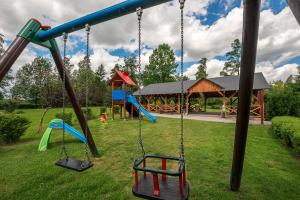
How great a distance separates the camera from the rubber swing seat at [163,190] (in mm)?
2064

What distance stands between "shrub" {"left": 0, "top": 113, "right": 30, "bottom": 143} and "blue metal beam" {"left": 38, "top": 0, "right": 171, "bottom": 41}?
201 inches

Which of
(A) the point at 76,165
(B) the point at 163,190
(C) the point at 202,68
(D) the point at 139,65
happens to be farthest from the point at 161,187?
(C) the point at 202,68

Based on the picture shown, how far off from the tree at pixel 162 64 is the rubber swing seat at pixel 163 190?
37.5 m

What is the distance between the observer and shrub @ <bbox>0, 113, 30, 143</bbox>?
647 centimetres

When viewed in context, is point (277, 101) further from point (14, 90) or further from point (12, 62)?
point (14, 90)

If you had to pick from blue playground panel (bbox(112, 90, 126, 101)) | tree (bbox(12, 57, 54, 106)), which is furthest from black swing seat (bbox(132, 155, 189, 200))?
tree (bbox(12, 57, 54, 106))

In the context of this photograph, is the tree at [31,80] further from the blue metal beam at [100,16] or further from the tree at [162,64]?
the blue metal beam at [100,16]

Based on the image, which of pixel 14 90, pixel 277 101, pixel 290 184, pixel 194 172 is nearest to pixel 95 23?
pixel 194 172

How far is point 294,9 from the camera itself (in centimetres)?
146

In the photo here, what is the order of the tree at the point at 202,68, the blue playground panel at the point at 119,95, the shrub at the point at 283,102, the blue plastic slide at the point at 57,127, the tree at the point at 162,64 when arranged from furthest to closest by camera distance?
the tree at the point at 202,68 → the tree at the point at 162,64 → the blue playground panel at the point at 119,95 → the shrub at the point at 283,102 → the blue plastic slide at the point at 57,127

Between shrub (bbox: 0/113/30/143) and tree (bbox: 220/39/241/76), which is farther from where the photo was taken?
tree (bbox: 220/39/241/76)

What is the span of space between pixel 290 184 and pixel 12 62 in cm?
576

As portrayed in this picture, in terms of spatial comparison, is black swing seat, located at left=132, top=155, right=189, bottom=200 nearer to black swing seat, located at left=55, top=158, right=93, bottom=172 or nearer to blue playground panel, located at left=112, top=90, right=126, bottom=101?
black swing seat, located at left=55, top=158, right=93, bottom=172

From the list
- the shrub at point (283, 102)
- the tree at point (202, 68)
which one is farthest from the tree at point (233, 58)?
the shrub at point (283, 102)
